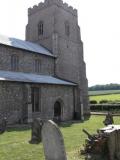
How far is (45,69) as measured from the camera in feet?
98.0

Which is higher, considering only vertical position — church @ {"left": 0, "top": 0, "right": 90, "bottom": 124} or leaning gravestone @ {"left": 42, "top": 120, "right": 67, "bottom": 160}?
church @ {"left": 0, "top": 0, "right": 90, "bottom": 124}

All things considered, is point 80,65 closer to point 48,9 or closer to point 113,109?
point 48,9

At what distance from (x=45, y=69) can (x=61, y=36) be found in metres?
6.71

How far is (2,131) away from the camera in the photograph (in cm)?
1702

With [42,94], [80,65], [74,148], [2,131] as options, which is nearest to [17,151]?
[74,148]

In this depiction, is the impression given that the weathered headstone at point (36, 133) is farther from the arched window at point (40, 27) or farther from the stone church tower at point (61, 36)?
the arched window at point (40, 27)

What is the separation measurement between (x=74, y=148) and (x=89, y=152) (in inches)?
74.2

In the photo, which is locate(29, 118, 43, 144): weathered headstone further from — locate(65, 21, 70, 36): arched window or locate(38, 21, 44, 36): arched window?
locate(65, 21, 70, 36): arched window

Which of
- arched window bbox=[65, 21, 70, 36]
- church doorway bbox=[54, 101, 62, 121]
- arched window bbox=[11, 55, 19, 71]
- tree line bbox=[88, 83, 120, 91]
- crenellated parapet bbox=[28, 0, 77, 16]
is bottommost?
church doorway bbox=[54, 101, 62, 121]

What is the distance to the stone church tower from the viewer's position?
109 ft

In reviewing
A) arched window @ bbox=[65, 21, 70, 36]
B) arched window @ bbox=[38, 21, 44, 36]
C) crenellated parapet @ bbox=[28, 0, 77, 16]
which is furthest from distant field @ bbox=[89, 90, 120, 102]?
arched window @ bbox=[38, 21, 44, 36]

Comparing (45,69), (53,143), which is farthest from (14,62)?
(53,143)

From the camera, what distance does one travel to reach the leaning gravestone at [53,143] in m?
7.34

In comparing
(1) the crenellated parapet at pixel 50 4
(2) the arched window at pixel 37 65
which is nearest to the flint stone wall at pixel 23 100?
(2) the arched window at pixel 37 65
